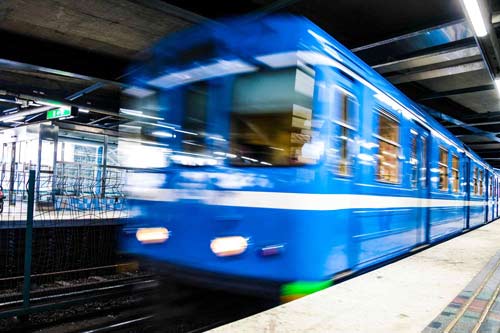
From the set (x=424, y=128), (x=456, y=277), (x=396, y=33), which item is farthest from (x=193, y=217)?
(x=396, y=33)

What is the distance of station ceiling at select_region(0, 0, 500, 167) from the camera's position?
24.2 feet

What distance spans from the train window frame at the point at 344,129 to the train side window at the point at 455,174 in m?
5.90

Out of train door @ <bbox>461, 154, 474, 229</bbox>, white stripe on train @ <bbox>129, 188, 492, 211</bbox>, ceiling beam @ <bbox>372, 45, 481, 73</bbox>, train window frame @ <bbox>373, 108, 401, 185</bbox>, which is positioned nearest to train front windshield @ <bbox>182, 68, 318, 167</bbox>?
white stripe on train @ <bbox>129, 188, 492, 211</bbox>

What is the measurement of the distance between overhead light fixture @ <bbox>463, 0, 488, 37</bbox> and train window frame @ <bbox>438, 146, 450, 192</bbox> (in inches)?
104

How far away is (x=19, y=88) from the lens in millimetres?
12367

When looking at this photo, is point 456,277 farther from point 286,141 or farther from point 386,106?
point 286,141

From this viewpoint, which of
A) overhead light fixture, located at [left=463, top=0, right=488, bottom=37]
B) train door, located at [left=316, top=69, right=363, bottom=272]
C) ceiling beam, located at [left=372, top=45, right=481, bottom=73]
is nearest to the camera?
train door, located at [left=316, top=69, right=363, bottom=272]

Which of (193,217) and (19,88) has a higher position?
(19,88)

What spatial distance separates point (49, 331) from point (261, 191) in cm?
347

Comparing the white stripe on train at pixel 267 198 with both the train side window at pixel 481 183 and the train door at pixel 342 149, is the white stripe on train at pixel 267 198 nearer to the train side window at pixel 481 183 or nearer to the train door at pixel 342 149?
the train door at pixel 342 149

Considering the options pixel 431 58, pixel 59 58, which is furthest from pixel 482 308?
pixel 59 58

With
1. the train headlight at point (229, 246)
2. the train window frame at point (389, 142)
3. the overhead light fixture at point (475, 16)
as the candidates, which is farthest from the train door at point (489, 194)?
the train headlight at point (229, 246)

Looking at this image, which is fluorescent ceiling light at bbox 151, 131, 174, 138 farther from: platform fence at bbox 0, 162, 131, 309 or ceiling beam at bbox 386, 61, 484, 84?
ceiling beam at bbox 386, 61, 484, 84

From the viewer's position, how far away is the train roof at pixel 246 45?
3.70 metres
